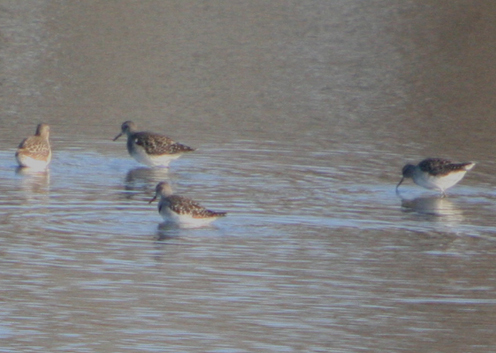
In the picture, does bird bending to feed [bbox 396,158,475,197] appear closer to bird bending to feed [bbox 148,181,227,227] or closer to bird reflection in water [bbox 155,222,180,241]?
bird bending to feed [bbox 148,181,227,227]

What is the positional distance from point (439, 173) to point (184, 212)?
416cm

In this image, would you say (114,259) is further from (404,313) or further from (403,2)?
(403,2)

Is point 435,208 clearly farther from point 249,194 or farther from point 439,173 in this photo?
point 249,194

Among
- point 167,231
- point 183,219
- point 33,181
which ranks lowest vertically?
point 167,231

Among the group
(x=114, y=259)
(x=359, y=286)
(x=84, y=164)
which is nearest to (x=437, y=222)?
(x=359, y=286)

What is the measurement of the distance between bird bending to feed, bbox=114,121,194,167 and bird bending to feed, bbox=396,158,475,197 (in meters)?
3.80

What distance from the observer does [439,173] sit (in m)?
15.4

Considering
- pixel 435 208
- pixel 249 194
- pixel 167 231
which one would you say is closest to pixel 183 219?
pixel 167 231

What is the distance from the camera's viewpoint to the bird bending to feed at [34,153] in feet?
53.7

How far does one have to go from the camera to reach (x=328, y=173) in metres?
16.9

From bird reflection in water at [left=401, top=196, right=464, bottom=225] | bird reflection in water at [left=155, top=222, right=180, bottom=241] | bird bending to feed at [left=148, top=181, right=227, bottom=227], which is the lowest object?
bird reflection in water at [left=155, top=222, right=180, bottom=241]

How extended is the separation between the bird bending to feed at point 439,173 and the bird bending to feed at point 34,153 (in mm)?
5369

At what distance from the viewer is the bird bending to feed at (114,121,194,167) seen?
56.8 ft

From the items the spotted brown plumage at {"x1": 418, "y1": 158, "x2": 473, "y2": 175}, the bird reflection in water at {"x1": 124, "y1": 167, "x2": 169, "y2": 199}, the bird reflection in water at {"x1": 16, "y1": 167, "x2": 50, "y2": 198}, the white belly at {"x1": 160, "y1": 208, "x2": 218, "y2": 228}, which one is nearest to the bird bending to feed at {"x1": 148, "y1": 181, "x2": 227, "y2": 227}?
the white belly at {"x1": 160, "y1": 208, "x2": 218, "y2": 228}
